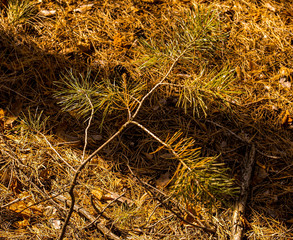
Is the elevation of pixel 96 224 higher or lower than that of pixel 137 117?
lower

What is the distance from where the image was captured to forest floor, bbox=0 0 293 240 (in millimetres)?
1818

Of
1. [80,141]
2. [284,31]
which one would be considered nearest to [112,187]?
[80,141]

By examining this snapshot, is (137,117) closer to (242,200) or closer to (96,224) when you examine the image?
(96,224)

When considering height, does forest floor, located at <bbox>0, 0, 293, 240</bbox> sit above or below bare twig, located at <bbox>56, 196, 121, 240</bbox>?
above

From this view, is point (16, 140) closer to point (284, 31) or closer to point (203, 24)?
point (203, 24)

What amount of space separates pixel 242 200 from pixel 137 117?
3.29ft

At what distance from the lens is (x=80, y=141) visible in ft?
6.95

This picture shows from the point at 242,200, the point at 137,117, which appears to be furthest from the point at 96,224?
the point at 242,200

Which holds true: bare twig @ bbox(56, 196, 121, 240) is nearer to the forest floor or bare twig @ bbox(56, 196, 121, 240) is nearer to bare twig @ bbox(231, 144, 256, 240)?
the forest floor

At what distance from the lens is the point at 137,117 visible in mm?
2193

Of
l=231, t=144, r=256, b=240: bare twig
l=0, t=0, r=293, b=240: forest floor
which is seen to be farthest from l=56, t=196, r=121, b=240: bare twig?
l=231, t=144, r=256, b=240: bare twig

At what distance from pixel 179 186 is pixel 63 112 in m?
1.28

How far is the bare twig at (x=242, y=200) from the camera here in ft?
5.95

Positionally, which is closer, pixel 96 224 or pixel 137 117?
pixel 96 224
